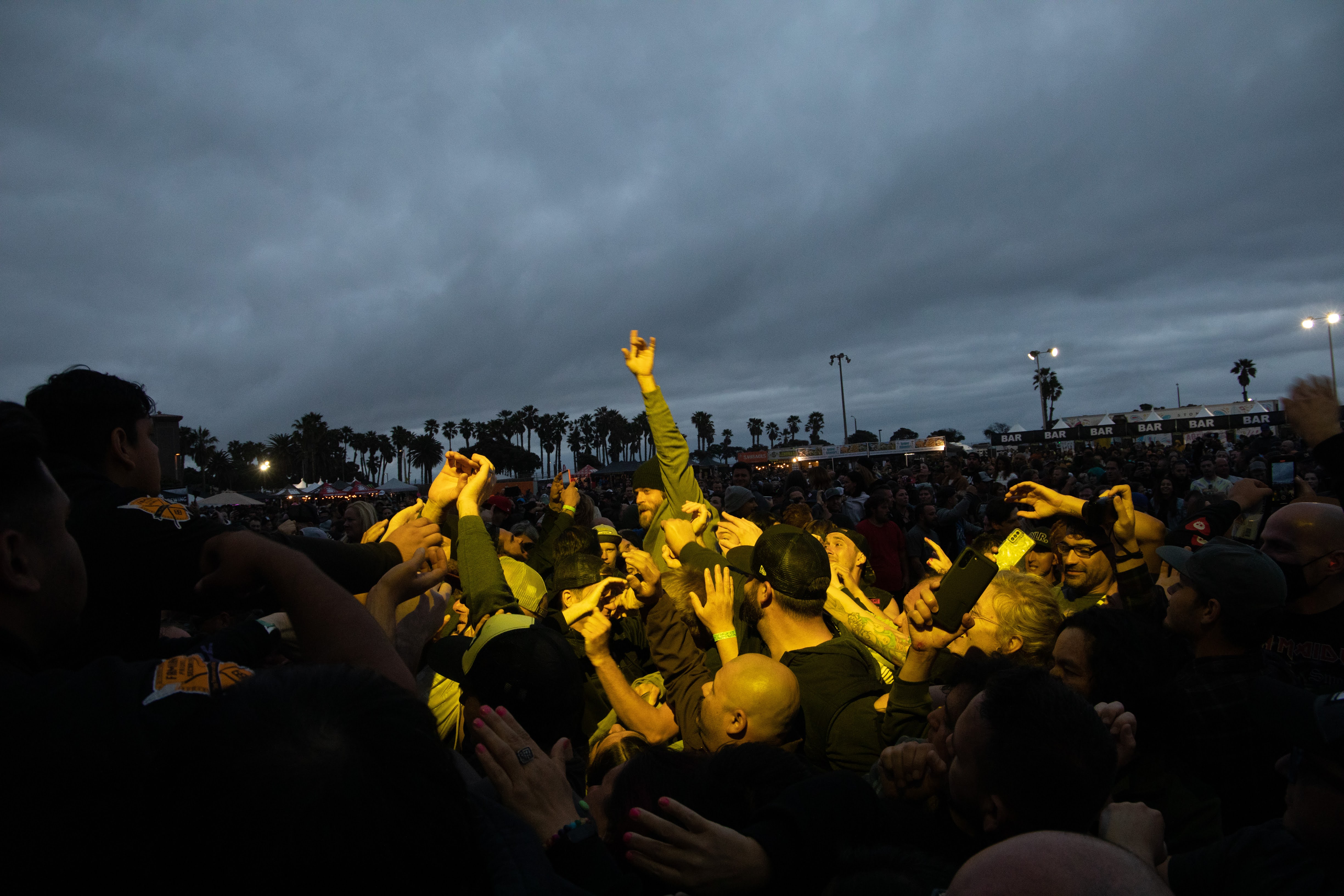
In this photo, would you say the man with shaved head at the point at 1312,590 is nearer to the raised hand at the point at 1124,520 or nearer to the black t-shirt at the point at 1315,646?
the black t-shirt at the point at 1315,646

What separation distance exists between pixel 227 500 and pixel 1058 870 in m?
34.7

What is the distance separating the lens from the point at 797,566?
10.0 ft

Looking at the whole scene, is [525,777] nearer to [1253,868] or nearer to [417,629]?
[417,629]

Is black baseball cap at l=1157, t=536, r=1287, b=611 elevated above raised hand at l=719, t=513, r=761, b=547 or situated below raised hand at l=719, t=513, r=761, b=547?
below

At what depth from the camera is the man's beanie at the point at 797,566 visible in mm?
3029

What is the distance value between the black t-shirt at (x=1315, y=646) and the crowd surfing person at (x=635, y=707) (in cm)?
1

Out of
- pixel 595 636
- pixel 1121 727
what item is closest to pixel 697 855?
pixel 1121 727

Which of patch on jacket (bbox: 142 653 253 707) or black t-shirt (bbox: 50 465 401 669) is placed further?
black t-shirt (bbox: 50 465 401 669)

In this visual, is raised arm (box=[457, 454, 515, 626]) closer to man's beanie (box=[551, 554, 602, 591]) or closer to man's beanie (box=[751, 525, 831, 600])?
man's beanie (box=[551, 554, 602, 591])

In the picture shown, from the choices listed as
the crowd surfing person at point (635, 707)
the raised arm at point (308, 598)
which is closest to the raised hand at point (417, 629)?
the crowd surfing person at point (635, 707)

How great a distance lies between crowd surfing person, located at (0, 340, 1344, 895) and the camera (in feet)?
2.92

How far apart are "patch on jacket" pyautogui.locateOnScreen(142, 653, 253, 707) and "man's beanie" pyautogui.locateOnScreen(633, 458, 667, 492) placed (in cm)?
468

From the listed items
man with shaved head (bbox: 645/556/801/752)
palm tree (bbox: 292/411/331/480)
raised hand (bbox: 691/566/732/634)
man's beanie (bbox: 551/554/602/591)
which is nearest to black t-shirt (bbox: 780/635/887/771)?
man with shaved head (bbox: 645/556/801/752)

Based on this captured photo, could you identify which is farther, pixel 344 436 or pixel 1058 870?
pixel 344 436
